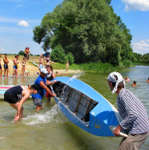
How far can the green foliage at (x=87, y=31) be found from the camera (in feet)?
120

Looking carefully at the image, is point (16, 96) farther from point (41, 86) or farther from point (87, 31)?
point (87, 31)

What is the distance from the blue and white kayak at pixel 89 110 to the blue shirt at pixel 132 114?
1158 mm

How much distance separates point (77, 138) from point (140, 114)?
11.4 feet

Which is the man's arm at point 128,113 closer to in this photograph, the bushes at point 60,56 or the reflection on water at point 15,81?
the reflection on water at point 15,81

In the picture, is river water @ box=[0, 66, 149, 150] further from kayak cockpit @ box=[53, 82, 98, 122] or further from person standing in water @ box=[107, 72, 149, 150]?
person standing in water @ box=[107, 72, 149, 150]

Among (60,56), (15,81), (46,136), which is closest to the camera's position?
(46,136)

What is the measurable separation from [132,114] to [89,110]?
350 cm

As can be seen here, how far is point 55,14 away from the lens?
39.8 meters

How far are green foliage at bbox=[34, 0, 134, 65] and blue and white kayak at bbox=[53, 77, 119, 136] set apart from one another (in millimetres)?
28506

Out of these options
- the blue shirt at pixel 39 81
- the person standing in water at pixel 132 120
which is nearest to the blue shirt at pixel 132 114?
the person standing in water at pixel 132 120

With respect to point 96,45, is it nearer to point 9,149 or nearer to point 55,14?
point 55,14

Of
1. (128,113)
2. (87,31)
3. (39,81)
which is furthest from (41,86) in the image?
(87,31)

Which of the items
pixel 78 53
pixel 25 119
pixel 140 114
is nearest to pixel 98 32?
pixel 78 53

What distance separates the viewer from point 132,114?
287 cm
